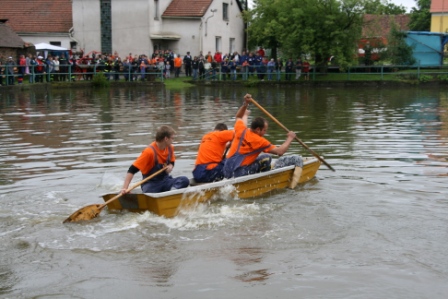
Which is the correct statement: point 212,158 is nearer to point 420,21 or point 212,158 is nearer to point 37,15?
point 37,15

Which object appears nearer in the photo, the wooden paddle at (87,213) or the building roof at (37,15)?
the wooden paddle at (87,213)

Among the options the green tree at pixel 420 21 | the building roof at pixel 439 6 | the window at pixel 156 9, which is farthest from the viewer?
the green tree at pixel 420 21

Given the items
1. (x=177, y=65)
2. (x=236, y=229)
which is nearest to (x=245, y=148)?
(x=236, y=229)

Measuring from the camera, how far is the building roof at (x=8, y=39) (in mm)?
37594

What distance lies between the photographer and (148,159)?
988cm

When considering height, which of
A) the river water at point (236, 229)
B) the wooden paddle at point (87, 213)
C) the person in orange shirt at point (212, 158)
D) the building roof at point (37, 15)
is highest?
the building roof at point (37, 15)

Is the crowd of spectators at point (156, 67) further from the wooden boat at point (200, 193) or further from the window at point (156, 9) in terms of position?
the wooden boat at point (200, 193)

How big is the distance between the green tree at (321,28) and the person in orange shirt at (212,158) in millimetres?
29385

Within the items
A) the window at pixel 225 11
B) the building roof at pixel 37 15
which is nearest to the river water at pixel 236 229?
the building roof at pixel 37 15

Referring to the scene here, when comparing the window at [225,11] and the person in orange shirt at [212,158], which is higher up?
the window at [225,11]

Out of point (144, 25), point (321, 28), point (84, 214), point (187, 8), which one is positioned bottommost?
point (84, 214)

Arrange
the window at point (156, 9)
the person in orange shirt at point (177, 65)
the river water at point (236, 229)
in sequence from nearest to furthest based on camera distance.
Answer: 1. the river water at point (236, 229)
2. the person in orange shirt at point (177, 65)
3. the window at point (156, 9)

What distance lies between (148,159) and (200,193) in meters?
0.93

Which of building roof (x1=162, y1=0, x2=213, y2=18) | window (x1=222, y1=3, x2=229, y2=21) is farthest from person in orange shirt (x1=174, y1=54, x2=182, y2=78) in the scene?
window (x1=222, y1=3, x2=229, y2=21)
